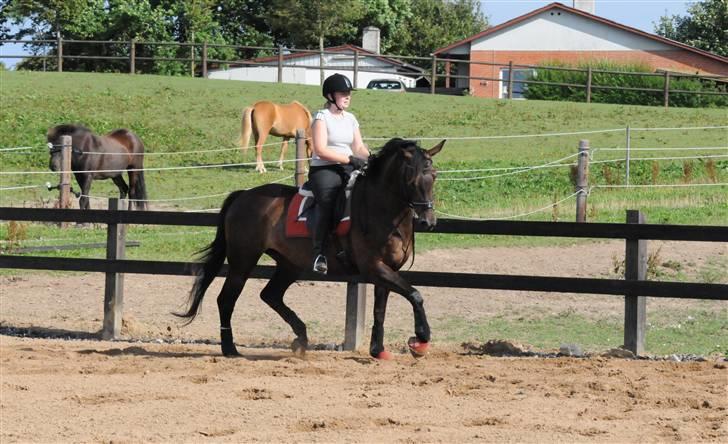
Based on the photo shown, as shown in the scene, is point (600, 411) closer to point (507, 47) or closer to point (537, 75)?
point (537, 75)

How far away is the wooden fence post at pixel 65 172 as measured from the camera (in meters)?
19.5

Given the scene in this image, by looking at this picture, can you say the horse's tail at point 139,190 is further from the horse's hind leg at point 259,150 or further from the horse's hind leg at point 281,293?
the horse's hind leg at point 281,293

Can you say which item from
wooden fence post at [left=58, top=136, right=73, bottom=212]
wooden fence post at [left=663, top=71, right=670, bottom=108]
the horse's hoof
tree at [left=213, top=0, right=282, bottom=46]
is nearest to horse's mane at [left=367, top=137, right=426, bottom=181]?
the horse's hoof

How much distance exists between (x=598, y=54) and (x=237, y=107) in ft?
81.3

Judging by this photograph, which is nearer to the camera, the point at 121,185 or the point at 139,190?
the point at 139,190

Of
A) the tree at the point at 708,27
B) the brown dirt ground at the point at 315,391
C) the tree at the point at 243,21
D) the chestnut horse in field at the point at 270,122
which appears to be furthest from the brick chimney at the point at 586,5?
the brown dirt ground at the point at 315,391

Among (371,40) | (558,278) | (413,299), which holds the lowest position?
(413,299)

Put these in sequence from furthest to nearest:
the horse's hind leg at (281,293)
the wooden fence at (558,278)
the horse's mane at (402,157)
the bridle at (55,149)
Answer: the bridle at (55,149), the horse's hind leg at (281,293), the wooden fence at (558,278), the horse's mane at (402,157)

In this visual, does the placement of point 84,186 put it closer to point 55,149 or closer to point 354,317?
point 55,149

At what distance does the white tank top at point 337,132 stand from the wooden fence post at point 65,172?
1071cm

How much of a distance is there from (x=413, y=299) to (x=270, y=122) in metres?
18.0

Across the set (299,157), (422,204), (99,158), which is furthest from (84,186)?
(422,204)

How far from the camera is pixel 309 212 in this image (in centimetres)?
976

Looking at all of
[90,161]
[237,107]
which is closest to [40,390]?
[90,161]
